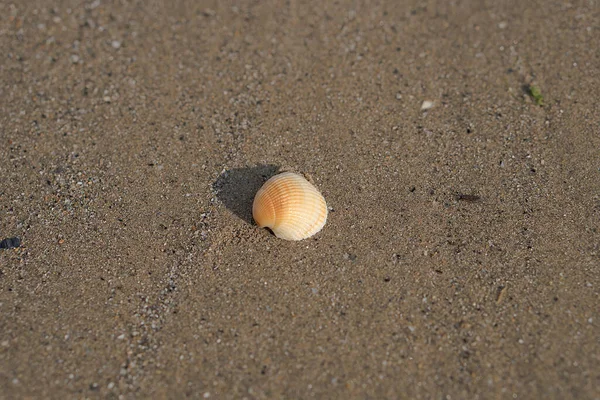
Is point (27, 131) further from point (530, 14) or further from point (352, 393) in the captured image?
point (530, 14)

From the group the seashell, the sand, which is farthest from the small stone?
the seashell

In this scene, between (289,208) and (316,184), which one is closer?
(289,208)

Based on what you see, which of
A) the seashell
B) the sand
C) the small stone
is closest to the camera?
the sand

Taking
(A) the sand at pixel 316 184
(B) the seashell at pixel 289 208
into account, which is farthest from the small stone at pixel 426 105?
(B) the seashell at pixel 289 208

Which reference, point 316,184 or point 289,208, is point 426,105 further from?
point 289,208

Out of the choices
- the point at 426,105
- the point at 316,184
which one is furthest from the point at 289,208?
the point at 426,105

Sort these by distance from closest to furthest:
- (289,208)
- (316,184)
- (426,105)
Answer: (289,208) → (316,184) → (426,105)

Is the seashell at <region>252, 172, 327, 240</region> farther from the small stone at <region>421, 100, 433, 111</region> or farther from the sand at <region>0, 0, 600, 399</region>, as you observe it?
the small stone at <region>421, 100, 433, 111</region>
